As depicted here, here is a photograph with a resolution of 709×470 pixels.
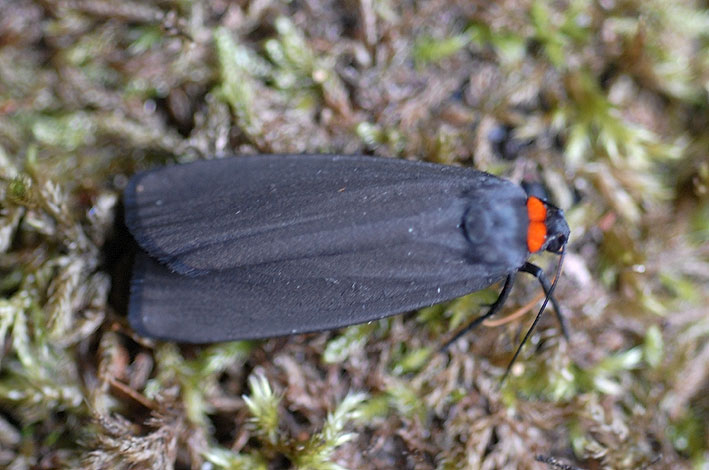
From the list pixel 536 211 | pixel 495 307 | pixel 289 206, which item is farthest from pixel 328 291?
pixel 536 211

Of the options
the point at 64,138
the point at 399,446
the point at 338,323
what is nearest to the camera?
the point at 338,323

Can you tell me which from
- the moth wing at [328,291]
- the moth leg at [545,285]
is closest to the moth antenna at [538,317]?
the moth leg at [545,285]

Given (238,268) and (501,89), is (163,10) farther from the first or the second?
(501,89)

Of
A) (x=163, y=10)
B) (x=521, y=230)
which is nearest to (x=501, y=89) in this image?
(x=521, y=230)

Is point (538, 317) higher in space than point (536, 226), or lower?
lower

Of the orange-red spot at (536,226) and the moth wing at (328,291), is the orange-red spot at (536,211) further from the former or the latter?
the moth wing at (328,291)

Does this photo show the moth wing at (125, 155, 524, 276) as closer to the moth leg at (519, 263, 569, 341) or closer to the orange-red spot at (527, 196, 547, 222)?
the orange-red spot at (527, 196, 547, 222)

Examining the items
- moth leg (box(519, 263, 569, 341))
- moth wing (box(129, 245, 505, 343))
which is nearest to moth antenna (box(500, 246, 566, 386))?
moth leg (box(519, 263, 569, 341))

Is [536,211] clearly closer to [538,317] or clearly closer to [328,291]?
[538,317]
